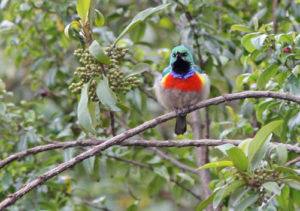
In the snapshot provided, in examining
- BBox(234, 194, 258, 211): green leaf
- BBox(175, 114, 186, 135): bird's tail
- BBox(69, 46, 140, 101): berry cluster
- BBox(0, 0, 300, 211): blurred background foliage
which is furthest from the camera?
BBox(175, 114, 186, 135): bird's tail

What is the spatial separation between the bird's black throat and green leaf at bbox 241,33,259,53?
0.77 meters

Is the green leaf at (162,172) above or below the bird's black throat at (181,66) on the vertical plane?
below

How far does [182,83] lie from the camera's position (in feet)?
12.7

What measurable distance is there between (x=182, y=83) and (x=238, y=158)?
1445mm

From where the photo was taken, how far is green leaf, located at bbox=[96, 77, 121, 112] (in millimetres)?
2709

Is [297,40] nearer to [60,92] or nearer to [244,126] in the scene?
[244,126]

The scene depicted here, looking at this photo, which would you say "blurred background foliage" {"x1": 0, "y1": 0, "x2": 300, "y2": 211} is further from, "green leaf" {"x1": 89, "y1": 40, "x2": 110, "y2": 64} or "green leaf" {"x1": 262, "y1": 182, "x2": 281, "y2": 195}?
"green leaf" {"x1": 89, "y1": 40, "x2": 110, "y2": 64}

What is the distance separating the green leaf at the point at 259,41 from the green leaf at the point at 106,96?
102cm

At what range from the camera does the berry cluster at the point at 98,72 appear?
2.92 m

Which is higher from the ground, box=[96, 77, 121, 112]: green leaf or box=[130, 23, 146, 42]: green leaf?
box=[130, 23, 146, 42]: green leaf

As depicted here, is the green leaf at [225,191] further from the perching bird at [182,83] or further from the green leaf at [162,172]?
the green leaf at [162,172]

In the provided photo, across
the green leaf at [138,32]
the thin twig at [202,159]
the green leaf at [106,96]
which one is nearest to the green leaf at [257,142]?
the green leaf at [106,96]

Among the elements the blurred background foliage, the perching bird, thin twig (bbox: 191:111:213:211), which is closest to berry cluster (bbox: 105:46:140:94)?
the blurred background foliage

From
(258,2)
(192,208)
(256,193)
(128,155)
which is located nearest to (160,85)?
(128,155)
